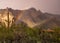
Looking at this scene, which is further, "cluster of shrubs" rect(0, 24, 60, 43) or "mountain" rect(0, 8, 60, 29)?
"mountain" rect(0, 8, 60, 29)

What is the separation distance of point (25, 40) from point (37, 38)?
0.10 m

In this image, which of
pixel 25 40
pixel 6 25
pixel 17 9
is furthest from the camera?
pixel 17 9

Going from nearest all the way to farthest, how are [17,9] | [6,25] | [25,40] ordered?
1. [25,40]
2. [6,25]
3. [17,9]

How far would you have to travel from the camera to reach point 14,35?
188 centimetres

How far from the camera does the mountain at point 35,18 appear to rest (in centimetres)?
207

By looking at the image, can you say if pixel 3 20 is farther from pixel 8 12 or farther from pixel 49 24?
pixel 49 24

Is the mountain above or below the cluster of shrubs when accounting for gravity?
above

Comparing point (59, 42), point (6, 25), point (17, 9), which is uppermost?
point (17, 9)

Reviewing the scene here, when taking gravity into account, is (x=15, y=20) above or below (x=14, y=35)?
above

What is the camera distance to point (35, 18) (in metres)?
2.13

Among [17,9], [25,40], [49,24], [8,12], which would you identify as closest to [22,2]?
[17,9]

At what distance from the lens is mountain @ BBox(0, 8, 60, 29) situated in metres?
2.07

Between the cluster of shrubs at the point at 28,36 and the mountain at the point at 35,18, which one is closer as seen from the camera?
the cluster of shrubs at the point at 28,36

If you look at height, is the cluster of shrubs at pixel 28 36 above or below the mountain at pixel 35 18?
below
